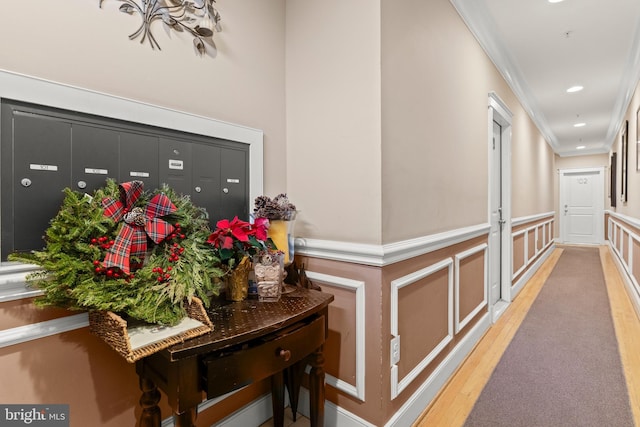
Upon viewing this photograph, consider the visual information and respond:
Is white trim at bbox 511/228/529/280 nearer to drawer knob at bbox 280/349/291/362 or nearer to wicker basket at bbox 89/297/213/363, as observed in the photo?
drawer knob at bbox 280/349/291/362

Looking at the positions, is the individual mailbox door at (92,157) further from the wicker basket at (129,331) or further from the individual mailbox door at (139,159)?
the wicker basket at (129,331)

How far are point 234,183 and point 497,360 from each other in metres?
2.14

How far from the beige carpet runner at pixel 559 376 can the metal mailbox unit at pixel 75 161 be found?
179 centimetres

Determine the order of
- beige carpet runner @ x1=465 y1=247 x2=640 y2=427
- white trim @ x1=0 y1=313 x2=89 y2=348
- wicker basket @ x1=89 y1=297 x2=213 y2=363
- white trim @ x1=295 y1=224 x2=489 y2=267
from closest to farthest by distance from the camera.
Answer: wicker basket @ x1=89 y1=297 x2=213 y2=363
white trim @ x1=0 y1=313 x2=89 y2=348
white trim @ x1=295 y1=224 x2=489 y2=267
beige carpet runner @ x1=465 y1=247 x2=640 y2=427

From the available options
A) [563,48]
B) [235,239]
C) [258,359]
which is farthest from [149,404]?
[563,48]

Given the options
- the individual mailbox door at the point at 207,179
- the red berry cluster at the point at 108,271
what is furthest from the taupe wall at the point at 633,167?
the red berry cluster at the point at 108,271

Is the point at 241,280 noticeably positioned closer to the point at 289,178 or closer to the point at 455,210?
the point at 289,178

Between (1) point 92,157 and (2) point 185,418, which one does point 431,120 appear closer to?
(1) point 92,157

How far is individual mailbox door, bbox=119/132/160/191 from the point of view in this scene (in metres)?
1.14

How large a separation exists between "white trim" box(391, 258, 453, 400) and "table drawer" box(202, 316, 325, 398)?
45 centimetres

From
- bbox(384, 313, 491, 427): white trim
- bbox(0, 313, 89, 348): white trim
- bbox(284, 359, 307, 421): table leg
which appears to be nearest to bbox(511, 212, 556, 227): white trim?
bbox(384, 313, 491, 427): white trim

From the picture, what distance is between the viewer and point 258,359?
0.98 metres

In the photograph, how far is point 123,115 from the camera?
3.67ft

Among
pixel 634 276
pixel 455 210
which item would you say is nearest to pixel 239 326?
pixel 455 210
